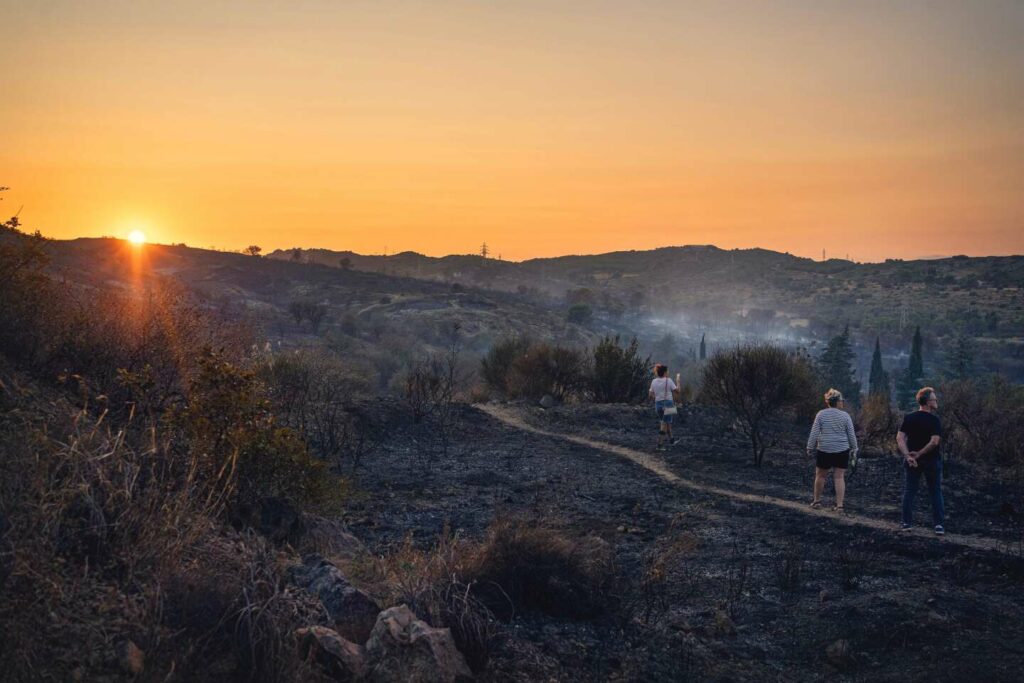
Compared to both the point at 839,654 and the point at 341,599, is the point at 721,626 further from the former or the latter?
the point at 341,599

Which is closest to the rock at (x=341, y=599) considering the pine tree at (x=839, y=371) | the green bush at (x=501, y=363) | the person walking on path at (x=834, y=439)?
the person walking on path at (x=834, y=439)

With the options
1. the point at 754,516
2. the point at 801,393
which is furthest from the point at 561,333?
the point at 754,516

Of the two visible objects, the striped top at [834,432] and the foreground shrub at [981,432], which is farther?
the foreground shrub at [981,432]

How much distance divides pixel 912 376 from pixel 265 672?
5432 centimetres

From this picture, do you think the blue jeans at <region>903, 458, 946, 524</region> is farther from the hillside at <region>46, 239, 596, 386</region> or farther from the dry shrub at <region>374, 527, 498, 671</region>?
the hillside at <region>46, 239, 596, 386</region>

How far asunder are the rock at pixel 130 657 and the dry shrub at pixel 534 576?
287 centimetres

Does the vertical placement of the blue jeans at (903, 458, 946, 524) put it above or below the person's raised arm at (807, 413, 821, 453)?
below

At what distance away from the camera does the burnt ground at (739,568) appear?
20.8ft

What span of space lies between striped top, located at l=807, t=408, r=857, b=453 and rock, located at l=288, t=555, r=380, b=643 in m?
7.02

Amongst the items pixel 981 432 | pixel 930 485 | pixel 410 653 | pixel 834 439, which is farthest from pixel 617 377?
pixel 410 653

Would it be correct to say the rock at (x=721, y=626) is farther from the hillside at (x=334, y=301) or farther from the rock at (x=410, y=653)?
the hillside at (x=334, y=301)

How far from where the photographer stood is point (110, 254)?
3191 inches

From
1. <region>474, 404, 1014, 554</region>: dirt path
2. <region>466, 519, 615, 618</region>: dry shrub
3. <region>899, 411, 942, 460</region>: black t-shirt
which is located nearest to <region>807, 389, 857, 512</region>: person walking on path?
<region>474, 404, 1014, 554</region>: dirt path

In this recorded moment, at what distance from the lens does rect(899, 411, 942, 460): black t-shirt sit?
9648 mm
